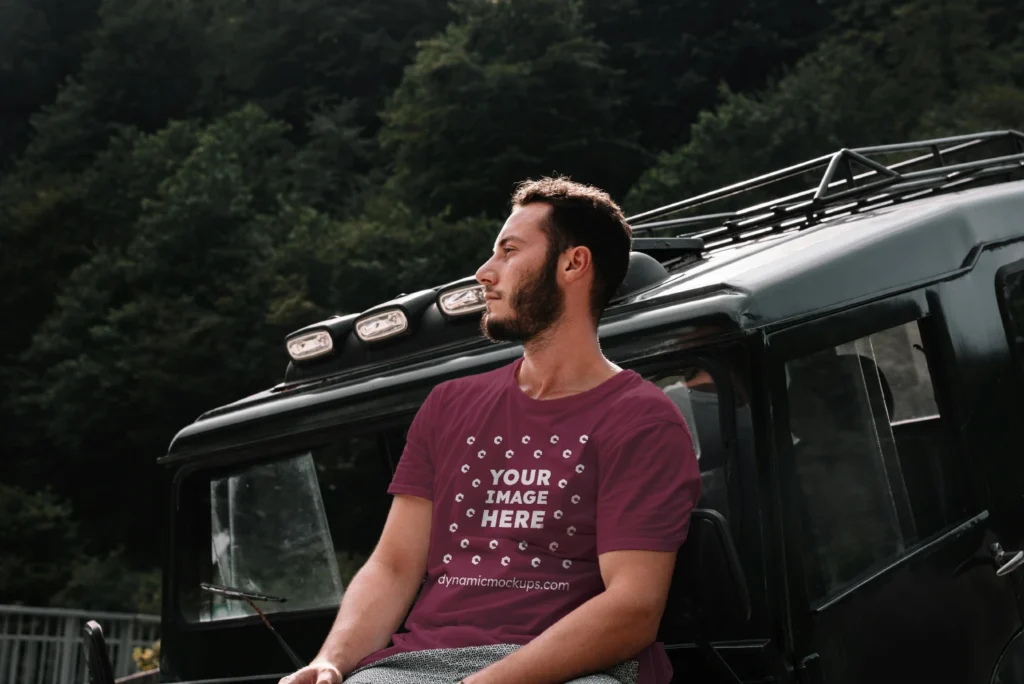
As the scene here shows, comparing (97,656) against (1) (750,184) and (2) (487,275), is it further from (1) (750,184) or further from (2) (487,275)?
(1) (750,184)

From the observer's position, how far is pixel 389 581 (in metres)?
2.99

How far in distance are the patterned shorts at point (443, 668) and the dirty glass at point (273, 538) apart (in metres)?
1.67

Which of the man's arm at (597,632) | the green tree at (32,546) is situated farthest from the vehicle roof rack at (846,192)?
the green tree at (32,546)

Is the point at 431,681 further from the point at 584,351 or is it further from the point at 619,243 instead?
the point at 619,243

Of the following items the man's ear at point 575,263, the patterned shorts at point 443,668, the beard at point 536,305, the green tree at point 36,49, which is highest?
the green tree at point 36,49

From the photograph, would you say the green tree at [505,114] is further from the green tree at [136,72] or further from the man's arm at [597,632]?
the man's arm at [597,632]

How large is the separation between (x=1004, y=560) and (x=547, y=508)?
1.67 m

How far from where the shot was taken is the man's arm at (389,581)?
294cm

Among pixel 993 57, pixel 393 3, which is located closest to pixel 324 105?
pixel 393 3

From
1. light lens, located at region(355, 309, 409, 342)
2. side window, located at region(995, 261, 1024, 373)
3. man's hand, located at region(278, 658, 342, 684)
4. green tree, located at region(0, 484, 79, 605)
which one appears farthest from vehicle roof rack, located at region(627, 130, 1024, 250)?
green tree, located at region(0, 484, 79, 605)

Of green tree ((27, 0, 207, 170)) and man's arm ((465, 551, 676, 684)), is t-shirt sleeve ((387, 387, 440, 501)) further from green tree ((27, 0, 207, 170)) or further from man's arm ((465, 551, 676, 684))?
green tree ((27, 0, 207, 170))

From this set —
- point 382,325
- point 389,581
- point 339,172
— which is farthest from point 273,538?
point 339,172

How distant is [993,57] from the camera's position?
104 ft

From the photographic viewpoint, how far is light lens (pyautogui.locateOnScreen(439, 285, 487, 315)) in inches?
165
